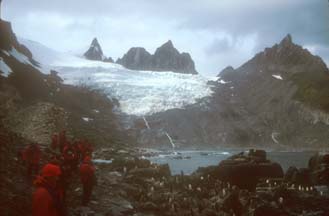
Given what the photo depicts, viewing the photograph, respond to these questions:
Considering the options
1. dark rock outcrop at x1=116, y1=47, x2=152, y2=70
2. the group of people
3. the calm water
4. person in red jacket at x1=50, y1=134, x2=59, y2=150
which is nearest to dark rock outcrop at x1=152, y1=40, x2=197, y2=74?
dark rock outcrop at x1=116, y1=47, x2=152, y2=70

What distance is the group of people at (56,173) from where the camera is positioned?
459 centimetres

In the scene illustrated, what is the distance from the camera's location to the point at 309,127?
33250 mm

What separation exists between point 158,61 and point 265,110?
51.3m

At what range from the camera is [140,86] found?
211 feet

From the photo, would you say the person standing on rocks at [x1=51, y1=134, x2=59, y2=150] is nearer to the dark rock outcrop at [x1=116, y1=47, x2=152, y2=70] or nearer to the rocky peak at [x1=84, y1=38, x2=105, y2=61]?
the rocky peak at [x1=84, y1=38, x2=105, y2=61]

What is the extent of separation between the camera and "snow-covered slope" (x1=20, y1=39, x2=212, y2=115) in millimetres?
58122

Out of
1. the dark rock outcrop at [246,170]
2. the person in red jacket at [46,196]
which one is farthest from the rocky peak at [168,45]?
the person in red jacket at [46,196]

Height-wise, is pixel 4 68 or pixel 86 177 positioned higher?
pixel 4 68

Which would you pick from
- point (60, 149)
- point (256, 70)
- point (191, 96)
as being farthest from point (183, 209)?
point (256, 70)

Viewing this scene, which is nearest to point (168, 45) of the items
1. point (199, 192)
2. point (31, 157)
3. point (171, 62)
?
point (171, 62)

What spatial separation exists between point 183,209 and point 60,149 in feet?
11.8

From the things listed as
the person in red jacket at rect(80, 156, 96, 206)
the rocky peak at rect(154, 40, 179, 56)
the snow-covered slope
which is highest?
the rocky peak at rect(154, 40, 179, 56)

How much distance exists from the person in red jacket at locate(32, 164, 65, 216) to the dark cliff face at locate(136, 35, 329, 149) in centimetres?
2317

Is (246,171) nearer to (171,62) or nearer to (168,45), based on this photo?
(171,62)
